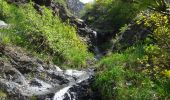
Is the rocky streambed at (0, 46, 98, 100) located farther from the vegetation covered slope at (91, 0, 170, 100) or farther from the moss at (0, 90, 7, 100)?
the vegetation covered slope at (91, 0, 170, 100)

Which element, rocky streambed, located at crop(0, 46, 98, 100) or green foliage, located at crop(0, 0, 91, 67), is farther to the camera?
green foliage, located at crop(0, 0, 91, 67)

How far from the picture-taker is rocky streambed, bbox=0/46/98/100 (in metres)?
11.6

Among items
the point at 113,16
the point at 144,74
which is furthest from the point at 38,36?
the point at 113,16

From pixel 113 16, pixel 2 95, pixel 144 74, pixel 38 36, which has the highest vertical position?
pixel 144 74

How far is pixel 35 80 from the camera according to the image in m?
13.5

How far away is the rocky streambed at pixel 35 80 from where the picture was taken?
456 inches

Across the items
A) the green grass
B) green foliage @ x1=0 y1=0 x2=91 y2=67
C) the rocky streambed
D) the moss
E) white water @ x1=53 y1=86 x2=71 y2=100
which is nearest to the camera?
the green grass

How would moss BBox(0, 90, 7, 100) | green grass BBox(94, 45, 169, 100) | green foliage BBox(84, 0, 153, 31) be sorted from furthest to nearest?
green foliage BBox(84, 0, 153, 31) → moss BBox(0, 90, 7, 100) → green grass BBox(94, 45, 169, 100)

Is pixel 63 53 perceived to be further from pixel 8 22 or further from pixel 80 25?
pixel 80 25

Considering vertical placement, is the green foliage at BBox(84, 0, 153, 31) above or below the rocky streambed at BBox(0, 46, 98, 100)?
below

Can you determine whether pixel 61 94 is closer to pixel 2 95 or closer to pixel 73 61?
pixel 2 95

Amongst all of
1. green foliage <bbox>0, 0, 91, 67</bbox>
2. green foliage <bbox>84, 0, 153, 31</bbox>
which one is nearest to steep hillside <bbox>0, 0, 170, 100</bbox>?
green foliage <bbox>0, 0, 91, 67</bbox>

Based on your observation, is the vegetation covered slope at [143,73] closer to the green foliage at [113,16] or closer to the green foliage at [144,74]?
the green foliage at [144,74]

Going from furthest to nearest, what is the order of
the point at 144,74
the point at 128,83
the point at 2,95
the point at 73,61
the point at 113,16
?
the point at 113,16
the point at 73,61
the point at 144,74
the point at 128,83
the point at 2,95
